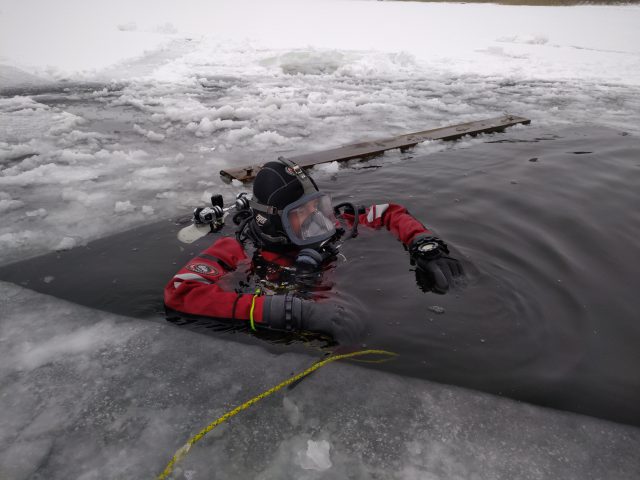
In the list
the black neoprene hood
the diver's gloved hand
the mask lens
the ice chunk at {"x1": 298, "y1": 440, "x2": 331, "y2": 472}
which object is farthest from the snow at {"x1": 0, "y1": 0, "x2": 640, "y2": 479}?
the black neoprene hood

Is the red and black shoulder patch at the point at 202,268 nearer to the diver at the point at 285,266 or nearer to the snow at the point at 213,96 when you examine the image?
the diver at the point at 285,266

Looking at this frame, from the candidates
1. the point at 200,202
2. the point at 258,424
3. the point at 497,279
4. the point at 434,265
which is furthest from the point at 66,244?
the point at 497,279

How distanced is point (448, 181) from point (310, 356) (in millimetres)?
3633

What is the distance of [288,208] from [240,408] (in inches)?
65.7

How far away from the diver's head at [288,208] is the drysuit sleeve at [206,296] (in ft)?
1.83

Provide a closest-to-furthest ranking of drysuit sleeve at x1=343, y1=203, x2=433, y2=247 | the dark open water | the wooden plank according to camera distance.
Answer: the dark open water, drysuit sleeve at x1=343, y1=203, x2=433, y2=247, the wooden plank

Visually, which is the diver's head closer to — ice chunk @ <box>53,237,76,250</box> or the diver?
the diver

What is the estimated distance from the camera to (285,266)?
374cm

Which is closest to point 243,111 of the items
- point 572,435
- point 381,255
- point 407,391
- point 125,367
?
point 381,255

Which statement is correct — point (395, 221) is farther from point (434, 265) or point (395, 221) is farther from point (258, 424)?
point (258, 424)

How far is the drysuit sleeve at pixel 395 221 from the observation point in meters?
3.95

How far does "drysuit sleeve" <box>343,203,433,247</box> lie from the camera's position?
3.95 meters

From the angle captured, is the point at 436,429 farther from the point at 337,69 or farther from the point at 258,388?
the point at 337,69

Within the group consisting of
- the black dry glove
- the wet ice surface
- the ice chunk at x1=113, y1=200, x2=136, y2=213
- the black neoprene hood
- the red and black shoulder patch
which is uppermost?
the black neoprene hood
